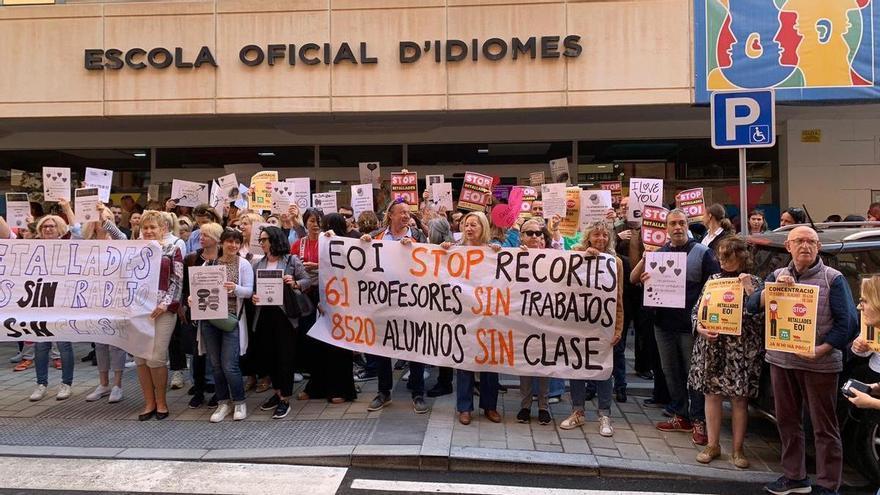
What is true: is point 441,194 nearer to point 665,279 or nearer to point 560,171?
point 560,171

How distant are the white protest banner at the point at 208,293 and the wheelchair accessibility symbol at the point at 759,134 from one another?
506 cm

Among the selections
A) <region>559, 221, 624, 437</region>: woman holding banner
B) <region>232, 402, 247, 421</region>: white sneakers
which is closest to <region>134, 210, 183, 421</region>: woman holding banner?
<region>232, 402, 247, 421</region>: white sneakers

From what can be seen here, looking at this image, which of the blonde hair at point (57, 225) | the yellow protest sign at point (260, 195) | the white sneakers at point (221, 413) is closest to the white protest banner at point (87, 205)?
the blonde hair at point (57, 225)

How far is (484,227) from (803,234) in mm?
2537

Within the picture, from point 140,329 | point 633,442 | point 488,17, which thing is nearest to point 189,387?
point 140,329

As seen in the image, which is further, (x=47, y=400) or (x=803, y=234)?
(x=47, y=400)

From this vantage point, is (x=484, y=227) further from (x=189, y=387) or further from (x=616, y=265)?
(x=189, y=387)

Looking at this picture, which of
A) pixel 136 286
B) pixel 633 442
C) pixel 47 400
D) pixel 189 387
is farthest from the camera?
pixel 189 387

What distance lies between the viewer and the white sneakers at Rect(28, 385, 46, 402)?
6023 mm

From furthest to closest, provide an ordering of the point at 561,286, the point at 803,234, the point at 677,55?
1. the point at 677,55
2. the point at 561,286
3. the point at 803,234

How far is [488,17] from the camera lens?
11242 mm

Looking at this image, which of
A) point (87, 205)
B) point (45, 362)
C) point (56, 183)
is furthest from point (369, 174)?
point (45, 362)

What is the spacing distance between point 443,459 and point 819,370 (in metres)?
2.62

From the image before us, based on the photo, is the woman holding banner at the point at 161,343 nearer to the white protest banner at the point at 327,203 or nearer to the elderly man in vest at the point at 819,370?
the white protest banner at the point at 327,203
